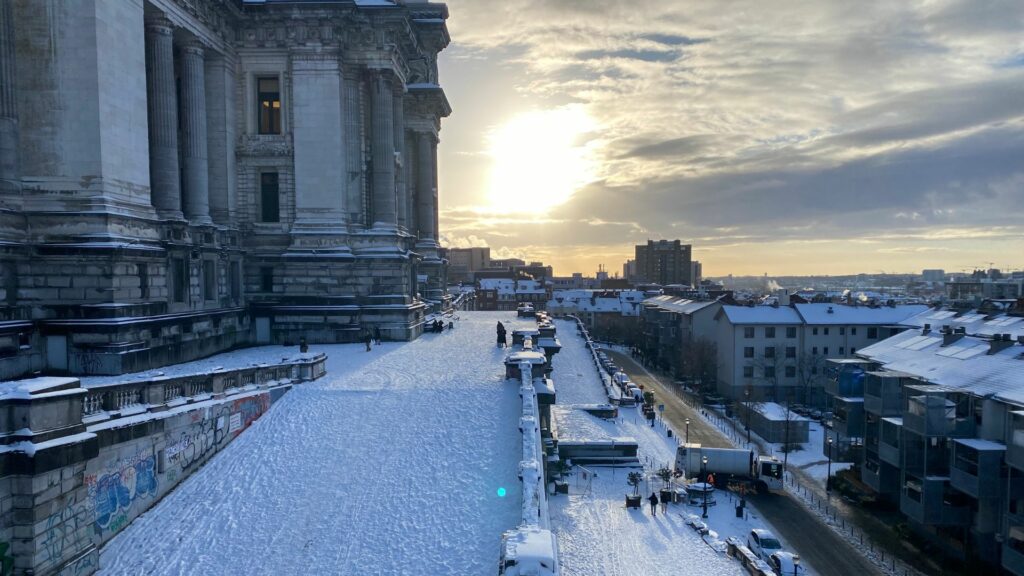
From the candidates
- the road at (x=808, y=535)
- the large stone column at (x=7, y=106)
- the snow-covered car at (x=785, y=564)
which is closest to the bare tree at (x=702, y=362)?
the road at (x=808, y=535)

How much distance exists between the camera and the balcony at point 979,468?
1139 inches

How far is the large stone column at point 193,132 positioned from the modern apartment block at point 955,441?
40543mm

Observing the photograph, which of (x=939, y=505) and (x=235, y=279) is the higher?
(x=235, y=279)

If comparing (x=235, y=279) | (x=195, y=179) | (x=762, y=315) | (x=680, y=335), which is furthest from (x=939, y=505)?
(x=680, y=335)

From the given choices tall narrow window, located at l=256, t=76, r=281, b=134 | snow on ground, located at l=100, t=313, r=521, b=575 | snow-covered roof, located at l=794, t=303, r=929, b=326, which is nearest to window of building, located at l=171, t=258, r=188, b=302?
snow on ground, located at l=100, t=313, r=521, b=575

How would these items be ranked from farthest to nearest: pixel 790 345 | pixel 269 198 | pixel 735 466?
pixel 790 345
pixel 735 466
pixel 269 198

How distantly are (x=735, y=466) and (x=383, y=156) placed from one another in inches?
1282

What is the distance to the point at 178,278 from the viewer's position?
3073 cm

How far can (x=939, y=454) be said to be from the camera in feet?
106

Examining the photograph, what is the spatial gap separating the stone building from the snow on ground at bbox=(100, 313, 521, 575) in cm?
1045

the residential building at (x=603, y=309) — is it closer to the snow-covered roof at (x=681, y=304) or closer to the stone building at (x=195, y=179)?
the snow-covered roof at (x=681, y=304)

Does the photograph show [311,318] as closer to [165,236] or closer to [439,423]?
[165,236]

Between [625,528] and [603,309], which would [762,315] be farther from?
[603,309]

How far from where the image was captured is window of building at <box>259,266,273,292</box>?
38.7 metres
